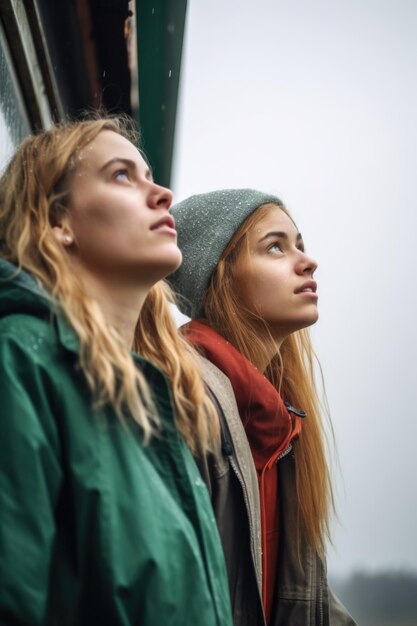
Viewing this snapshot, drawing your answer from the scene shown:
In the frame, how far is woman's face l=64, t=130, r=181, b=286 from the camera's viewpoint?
1.86m

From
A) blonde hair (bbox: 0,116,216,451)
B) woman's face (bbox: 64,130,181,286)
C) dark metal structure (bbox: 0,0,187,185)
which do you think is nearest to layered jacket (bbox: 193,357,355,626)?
blonde hair (bbox: 0,116,216,451)

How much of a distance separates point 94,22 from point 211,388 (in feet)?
6.24

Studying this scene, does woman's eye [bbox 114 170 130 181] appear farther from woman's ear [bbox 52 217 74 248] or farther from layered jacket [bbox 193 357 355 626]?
layered jacket [bbox 193 357 355 626]

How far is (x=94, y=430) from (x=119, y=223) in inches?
24.2

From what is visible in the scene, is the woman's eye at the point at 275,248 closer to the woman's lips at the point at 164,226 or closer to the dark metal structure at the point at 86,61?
the woman's lips at the point at 164,226

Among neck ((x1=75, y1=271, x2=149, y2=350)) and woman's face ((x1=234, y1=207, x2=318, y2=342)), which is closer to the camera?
neck ((x1=75, y1=271, x2=149, y2=350))

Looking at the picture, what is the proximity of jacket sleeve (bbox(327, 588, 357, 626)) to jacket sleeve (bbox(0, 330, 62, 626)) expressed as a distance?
163 cm

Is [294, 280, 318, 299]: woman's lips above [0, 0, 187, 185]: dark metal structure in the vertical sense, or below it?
below

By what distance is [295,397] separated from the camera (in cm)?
283

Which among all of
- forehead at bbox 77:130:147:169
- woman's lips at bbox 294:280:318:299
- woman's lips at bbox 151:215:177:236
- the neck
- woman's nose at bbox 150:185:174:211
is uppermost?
forehead at bbox 77:130:147:169

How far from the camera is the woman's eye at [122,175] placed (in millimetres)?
1994

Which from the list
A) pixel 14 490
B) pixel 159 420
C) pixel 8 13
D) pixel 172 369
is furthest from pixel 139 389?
pixel 8 13

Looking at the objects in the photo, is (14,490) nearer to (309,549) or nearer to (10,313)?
(10,313)

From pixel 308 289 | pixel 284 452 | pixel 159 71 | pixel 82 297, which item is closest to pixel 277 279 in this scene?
pixel 308 289
